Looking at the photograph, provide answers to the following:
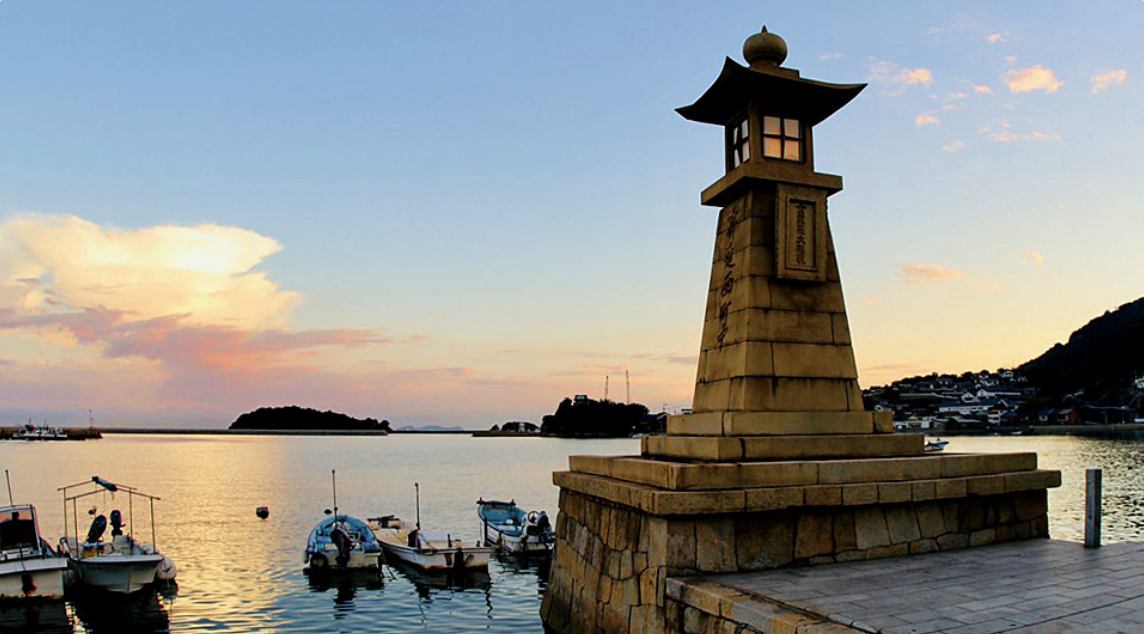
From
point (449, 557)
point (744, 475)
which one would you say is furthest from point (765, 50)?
point (449, 557)

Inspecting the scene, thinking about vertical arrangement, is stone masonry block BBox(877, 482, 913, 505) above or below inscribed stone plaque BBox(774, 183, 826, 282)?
below

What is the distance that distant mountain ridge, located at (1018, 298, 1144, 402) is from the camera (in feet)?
414

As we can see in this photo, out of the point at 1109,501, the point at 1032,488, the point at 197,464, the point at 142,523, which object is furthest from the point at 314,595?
the point at 197,464

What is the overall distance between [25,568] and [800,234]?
19.8 m

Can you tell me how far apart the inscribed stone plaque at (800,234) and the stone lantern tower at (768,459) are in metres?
0.02

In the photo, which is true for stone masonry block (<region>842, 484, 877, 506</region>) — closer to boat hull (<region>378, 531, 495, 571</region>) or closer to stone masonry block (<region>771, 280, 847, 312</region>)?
stone masonry block (<region>771, 280, 847, 312</region>)

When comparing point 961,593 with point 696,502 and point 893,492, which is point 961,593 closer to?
point 893,492

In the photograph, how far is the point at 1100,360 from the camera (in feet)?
439

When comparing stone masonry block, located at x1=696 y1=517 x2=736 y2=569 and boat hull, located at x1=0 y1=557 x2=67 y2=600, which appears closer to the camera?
stone masonry block, located at x1=696 y1=517 x2=736 y2=569

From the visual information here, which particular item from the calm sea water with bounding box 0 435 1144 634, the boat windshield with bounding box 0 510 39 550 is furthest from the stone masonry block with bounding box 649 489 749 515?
the boat windshield with bounding box 0 510 39 550

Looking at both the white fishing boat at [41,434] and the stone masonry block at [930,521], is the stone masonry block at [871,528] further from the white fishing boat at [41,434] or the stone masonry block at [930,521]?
the white fishing boat at [41,434]

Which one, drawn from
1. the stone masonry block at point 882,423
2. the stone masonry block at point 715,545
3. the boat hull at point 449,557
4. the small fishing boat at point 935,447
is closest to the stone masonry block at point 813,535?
the stone masonry block at point 715,545

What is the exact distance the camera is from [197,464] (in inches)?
3524

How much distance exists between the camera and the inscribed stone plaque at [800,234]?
36.6 ft
